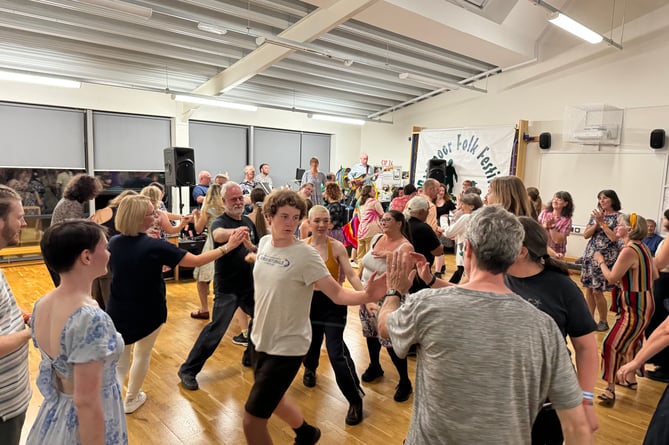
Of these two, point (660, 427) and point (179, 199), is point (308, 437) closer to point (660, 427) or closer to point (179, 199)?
point (660, 427)

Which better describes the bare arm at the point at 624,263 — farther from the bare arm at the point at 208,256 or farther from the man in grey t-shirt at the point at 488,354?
the bare arm at the point at 208,256

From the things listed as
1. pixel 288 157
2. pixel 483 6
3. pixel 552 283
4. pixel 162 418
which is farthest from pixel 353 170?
pixel 552 283

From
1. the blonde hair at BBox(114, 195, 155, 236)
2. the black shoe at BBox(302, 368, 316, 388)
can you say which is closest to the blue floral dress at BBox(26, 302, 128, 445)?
the blonde hair at BBox(114, 195, 155, 236)

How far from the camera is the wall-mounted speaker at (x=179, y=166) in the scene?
749cm

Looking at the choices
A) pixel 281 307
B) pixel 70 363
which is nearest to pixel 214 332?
pixel 281 307

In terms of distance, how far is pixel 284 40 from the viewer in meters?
6.10

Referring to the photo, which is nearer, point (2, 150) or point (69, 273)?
point (69, 273)

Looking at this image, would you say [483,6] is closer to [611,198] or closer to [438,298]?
[611,198]

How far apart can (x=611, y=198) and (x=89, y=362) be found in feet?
15.8

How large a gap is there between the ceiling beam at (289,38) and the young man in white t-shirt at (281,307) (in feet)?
13.6

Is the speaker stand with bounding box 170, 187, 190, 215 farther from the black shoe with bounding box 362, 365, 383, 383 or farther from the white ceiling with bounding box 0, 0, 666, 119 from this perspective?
the black shoe with bounding box 362, 365, 383, 383

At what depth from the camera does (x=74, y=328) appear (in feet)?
4.22

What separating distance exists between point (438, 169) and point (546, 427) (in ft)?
26.6

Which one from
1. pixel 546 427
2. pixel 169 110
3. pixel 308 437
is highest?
pixel 169 110
